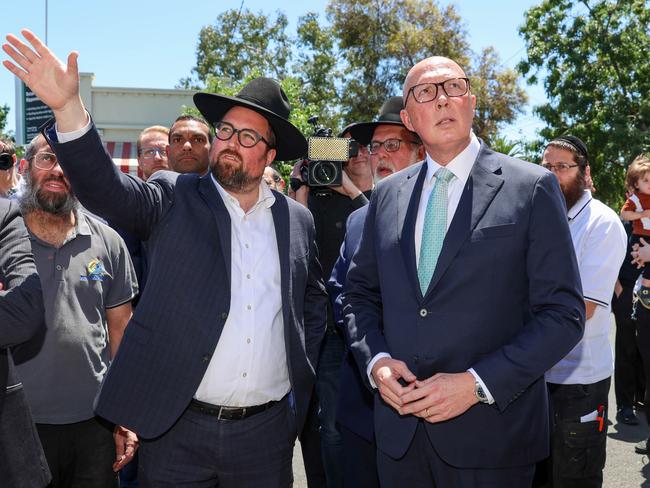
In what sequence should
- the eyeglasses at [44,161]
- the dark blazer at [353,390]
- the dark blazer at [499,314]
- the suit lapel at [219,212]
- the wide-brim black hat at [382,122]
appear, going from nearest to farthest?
the dark blazer at [499,314]
the suit lapel at [219,212]
the dark blazer at [353,390]
the eyeglasses at [44,161]
the wide-brim black hat at [382,122]

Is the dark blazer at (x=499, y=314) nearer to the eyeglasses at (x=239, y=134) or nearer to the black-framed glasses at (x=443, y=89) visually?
the black-framed glasses at (x=443, y=89)

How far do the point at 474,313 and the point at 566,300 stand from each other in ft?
1.07

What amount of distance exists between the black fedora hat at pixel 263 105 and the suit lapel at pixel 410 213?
736 millimetres

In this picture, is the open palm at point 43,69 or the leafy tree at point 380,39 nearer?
the open palm at point 43,69

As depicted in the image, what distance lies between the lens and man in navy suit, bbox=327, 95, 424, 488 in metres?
3.79

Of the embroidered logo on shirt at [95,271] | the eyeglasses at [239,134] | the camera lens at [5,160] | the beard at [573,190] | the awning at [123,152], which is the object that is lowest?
the embroidered logo on shirt at [95,271]

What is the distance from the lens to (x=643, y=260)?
21.1ft

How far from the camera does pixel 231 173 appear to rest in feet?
11.1

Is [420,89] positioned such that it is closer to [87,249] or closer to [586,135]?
[87,249]

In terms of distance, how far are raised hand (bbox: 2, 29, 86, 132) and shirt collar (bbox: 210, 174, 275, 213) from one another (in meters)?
0.99

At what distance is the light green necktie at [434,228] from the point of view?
2.80m

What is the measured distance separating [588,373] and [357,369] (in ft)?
4.50

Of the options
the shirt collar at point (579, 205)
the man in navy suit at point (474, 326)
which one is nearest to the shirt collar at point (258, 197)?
the man in navy suit at point (474, 326)

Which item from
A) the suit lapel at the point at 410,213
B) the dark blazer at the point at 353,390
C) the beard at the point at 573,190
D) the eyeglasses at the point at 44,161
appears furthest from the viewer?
the beard at the point at 573,190
